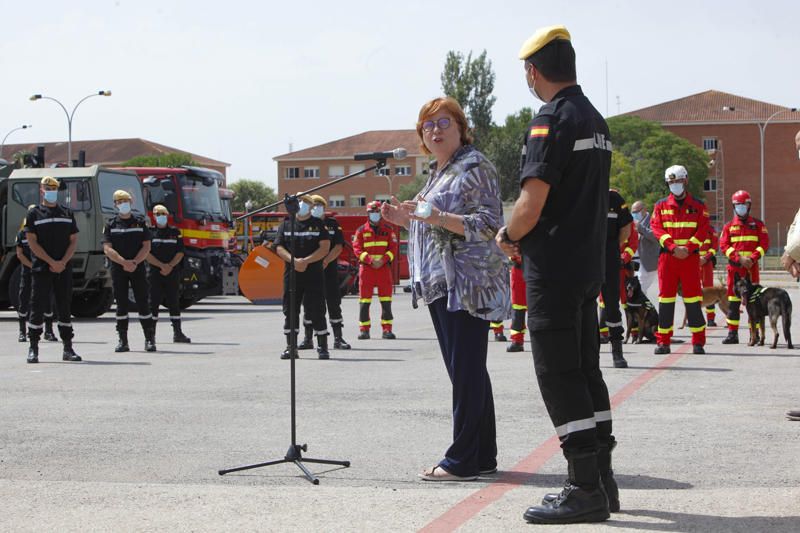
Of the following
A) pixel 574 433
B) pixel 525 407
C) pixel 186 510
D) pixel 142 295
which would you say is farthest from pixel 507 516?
pixel 142 295

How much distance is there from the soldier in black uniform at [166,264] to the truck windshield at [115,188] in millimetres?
7127

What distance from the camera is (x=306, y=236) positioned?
14281 millimetres

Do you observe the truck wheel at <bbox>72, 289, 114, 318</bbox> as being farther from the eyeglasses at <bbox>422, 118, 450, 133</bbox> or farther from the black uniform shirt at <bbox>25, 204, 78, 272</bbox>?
the eyeglasses at <bbox>422, 118, 450, 133</bbox>

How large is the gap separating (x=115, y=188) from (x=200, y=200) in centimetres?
420

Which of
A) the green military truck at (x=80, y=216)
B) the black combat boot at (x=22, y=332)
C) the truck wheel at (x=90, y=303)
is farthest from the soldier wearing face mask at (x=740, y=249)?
the truck wheel at (x=90, y=303)

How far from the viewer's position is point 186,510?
5371mm

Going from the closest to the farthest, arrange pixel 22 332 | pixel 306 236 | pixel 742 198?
pixel 306 236 < pixel 742 198 < pixel 22 332

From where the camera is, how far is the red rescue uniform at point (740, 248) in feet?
51.4

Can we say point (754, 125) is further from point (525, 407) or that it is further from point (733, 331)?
point (525, 407)

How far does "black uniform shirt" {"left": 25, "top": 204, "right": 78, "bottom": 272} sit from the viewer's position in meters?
14.1

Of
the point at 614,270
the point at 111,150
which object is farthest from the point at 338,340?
the point at 111,150

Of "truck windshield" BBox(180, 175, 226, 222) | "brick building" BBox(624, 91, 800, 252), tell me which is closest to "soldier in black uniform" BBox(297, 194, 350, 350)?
"truck windshield" BBox(180, 175, 226, 222)

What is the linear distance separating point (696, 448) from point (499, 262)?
72.3 inches

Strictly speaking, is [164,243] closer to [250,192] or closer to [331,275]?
[331,275]
